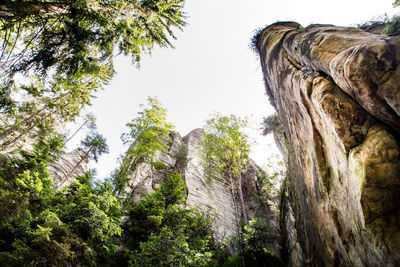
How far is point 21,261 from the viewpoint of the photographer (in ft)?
16.7

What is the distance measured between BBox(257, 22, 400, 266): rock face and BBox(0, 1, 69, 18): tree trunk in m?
7.95

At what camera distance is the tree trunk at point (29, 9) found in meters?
4.59

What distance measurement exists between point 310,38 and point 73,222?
Result: 10705mm

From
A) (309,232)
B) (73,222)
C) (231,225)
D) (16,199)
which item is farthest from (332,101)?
(231,225)

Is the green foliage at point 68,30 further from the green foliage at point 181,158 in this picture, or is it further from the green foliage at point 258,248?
the green foliage at point 181,158

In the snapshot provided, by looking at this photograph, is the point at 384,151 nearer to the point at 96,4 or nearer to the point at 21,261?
the point at 96,4

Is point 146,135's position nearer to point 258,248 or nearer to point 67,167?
point 258,248

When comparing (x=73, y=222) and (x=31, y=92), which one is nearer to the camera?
(x=73, y=222)

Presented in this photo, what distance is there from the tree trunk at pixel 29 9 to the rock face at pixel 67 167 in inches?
655

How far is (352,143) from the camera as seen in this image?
3.70 meters

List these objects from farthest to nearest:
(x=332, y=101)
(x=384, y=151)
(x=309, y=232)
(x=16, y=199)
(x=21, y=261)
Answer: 1. (x=309, y=232)
2. (x=16, y=199)
3. (x=21, y=261)
4. (x=332, y=101)
5. (x=384, y=151)

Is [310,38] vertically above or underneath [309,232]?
above

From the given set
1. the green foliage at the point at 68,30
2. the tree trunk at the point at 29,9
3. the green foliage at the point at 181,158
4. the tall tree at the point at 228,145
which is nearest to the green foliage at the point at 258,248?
the tall tree at the point at 228,145

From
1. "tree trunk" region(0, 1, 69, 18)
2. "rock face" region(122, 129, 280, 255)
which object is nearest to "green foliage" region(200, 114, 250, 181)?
"rock face" region(122, 129, 280, 255)
